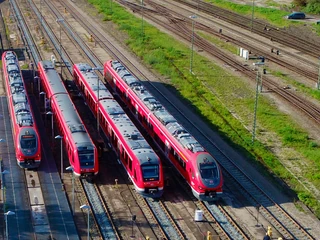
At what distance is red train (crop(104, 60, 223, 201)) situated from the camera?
4538 centimetres

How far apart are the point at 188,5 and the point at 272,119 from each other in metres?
70.6

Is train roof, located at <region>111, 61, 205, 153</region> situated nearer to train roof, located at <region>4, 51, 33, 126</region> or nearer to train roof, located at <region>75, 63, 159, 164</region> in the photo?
train roof, located at <region>75, 63, 159, 164</region>

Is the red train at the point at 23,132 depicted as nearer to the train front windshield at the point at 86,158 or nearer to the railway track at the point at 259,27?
the train front windshield at the point at 86,158

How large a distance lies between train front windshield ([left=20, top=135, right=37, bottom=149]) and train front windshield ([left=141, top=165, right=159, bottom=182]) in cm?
1061

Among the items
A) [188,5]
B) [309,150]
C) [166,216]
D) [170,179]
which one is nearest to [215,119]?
[309,150]

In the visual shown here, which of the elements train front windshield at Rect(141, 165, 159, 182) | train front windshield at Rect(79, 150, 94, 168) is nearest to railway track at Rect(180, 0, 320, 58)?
train front windshield at Rect(141, 165, 159, 182)

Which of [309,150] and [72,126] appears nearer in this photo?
[72,126]

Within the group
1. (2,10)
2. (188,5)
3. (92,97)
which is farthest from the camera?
(188,5)

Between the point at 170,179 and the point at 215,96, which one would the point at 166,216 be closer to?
the point at 170,179

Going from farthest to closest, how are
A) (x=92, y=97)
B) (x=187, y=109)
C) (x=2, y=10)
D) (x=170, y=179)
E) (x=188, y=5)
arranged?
(x=188, y=5) → (x=2, y=10) → (x=187, y=109) → (x=92, y=97) → (x=170, y=179)

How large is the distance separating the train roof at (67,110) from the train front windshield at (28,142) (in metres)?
3.20

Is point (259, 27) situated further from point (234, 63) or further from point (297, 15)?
point (234, 63)

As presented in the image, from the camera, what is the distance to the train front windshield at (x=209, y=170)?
45.3 metres

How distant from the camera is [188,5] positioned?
429 feet
